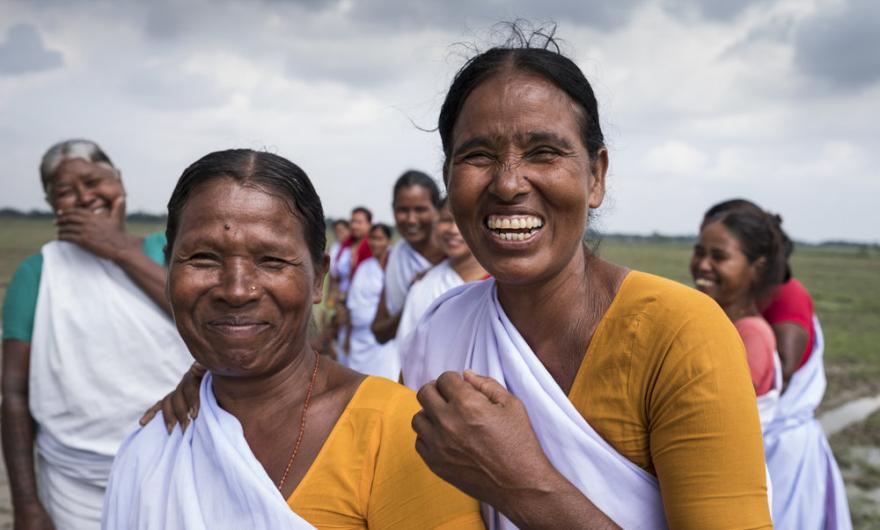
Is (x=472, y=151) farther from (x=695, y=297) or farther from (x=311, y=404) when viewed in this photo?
(x=311, y=404)

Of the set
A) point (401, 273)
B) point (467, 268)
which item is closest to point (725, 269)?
point (467, 268)

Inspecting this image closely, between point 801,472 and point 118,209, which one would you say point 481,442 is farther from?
point 801,472

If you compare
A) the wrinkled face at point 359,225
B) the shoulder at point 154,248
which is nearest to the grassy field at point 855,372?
the shoulder at point 154,248

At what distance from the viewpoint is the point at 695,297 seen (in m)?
1.54

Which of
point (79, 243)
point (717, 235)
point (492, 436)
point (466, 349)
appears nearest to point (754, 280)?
point (717, 235)

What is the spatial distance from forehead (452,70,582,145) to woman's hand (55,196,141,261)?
5.70 ft

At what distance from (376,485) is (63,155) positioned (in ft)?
6.86

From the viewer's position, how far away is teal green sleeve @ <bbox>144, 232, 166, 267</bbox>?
2.83 metres

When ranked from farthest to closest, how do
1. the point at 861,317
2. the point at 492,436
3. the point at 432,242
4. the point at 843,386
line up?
1. the point at 861,317
2. the point at 843,386
3. the point at 432,242
4. the point at 492,436

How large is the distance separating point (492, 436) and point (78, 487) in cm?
214

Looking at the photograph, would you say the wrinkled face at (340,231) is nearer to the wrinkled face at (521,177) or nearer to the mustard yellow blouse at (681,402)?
the wrinkled face at (521,177)

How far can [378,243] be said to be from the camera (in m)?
9.04

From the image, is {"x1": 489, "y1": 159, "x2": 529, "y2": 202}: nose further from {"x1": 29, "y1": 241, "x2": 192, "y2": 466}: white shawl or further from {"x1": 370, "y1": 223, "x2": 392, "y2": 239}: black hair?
{"x1": 370, "y1": 223, "x2": 392, "y2": 239}: black hair

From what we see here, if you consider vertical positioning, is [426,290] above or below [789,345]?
above
